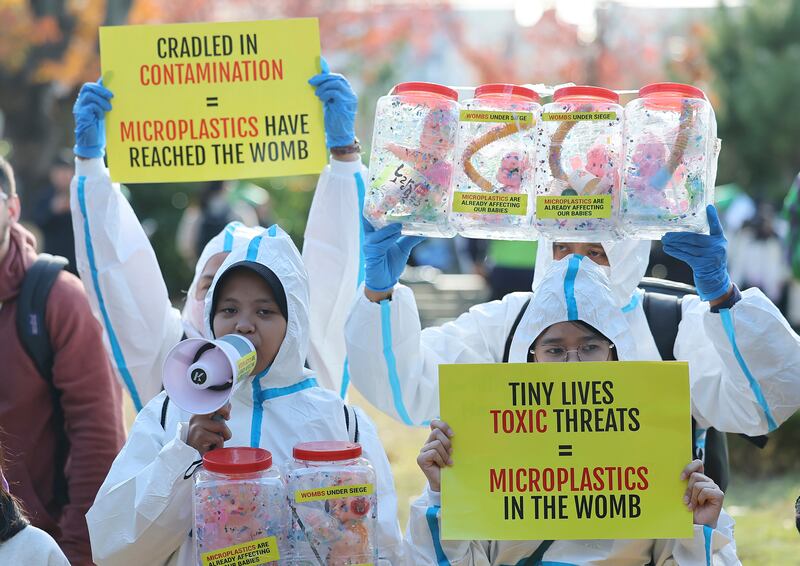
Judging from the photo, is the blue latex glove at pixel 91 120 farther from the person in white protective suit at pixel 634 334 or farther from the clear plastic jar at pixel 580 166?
the clear plastic jar at pixel 580 166

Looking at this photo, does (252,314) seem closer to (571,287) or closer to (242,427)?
(242,427)

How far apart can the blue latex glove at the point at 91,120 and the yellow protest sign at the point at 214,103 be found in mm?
39

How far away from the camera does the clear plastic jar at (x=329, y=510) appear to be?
9.75 ft

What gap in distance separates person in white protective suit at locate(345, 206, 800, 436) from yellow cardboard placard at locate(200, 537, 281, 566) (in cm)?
100

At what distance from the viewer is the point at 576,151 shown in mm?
3367

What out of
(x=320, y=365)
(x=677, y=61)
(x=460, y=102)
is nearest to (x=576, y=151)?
(x=460, y=102)

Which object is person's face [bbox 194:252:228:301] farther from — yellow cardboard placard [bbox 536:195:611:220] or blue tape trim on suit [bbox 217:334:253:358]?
yellow cardboard placard [bbox 536:195:611:220]

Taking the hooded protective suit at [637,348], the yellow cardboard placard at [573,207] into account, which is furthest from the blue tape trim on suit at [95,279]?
the yellow cardboard placard at [573,207]

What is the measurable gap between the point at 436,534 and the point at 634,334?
1111 millimetres

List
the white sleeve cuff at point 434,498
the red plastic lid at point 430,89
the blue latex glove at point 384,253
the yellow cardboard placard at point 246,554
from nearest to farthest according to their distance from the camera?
1. the yellow cardboard placard at point 246,554
2. the white sleeve cuff at point 434,498
3. the red plastic lid at point 430,89
4. the blue latex glove at point 384,253

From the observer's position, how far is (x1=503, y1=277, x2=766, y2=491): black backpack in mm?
3990

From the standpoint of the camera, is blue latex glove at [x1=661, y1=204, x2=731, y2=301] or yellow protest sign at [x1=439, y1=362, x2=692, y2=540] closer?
yellow protest sign at [x1=439, y1=362, x2=692, y2=540]

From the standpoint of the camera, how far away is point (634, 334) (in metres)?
3.98

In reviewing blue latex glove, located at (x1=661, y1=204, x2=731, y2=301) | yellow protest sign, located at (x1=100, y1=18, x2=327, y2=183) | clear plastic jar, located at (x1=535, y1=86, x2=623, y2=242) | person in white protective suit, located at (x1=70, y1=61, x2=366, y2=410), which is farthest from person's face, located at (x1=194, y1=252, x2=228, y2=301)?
blue latex glove, located at (x1=661, y1=204, x2=731, y2=301)
